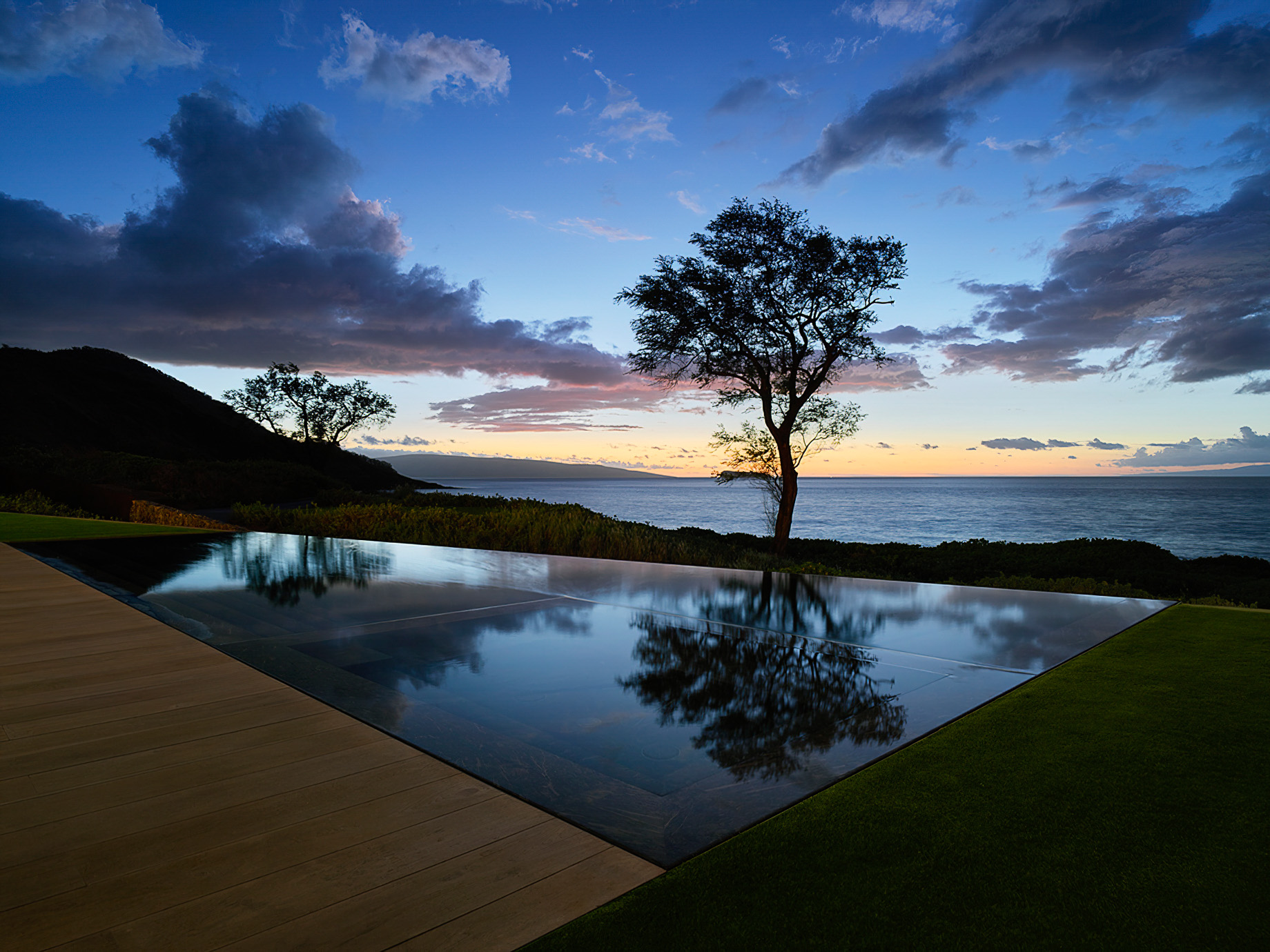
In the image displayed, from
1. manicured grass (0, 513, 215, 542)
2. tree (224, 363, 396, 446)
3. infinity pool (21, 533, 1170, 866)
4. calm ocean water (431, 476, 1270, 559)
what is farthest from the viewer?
tree (224, 363, 396, 446)

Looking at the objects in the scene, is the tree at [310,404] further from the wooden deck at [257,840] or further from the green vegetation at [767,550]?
the wooden deck at [257,840]

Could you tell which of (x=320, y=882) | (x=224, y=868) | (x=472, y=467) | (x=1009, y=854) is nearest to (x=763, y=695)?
(x=1009, y=854)

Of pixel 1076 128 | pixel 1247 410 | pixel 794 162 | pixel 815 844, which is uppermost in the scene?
pixel 794 162

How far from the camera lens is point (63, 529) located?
28.3 ft

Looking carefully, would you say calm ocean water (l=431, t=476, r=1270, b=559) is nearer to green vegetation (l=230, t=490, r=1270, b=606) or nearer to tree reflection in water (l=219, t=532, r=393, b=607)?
green vegetation (l=230, t=490, r=1270, b=606)

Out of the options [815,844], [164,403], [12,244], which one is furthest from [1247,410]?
[164,403]

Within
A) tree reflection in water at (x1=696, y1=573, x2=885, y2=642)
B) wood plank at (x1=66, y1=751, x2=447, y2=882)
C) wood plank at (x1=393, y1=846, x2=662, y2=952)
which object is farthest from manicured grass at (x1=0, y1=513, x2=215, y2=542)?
wood plank at (x1=393, y1=846, x2=662, y2=952)

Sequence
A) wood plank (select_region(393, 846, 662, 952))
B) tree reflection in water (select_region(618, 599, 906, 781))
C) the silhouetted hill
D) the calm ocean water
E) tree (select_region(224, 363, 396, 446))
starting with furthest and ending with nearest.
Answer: tree (select_region(224, 363, 396, 446)), the calm ocean water, the silhouetted hill, tree reflection in water (select_region(618, 599, 906, 781)), wood plank (select_region(393, 846, 662, 952))

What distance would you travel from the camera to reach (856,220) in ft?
40.4

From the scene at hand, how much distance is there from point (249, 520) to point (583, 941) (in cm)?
1322

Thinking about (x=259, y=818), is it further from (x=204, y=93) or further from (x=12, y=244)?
(x=12, y=244)

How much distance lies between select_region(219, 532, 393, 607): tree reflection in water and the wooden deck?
2418mm

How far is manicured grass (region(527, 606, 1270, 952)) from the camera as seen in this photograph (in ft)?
4.07

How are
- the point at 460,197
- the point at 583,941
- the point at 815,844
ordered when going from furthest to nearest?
1. the point at 460,197
2. the point at 815,844
3. the point at 583,941
